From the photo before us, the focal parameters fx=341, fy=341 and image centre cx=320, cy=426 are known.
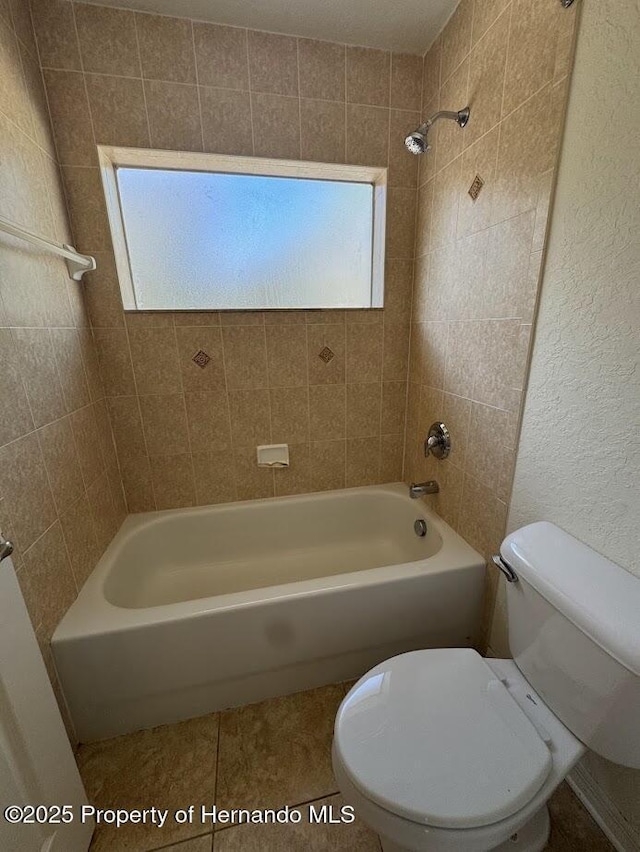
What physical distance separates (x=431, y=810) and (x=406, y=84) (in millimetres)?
2282

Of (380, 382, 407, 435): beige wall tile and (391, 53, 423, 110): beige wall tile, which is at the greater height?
(391, 53, 423, 110): beige wall tile

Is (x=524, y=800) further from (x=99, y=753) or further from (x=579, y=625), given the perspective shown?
(x=99, y=753)

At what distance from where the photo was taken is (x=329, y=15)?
1212mm

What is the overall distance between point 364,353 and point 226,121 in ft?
3.54

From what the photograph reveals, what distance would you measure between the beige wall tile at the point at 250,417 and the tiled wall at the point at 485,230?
777 mm

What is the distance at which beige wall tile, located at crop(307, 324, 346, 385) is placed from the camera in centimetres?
162

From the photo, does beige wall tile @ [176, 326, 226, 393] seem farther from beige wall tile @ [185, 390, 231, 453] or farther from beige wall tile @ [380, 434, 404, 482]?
beige wall tile @ [380, 434, 404, 482]

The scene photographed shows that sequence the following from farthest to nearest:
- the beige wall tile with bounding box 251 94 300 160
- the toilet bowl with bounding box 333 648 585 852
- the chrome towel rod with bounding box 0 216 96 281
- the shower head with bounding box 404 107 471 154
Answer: the beige wall tile with bounding box 251 94 300 160 → the shower head with bounding box 404 107 471 154 → the chrome towel rod with bounding box 0 216 96 281 → the toilet bowl with bounding box 333 648 585 852

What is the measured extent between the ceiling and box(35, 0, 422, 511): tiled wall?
0.04 metres

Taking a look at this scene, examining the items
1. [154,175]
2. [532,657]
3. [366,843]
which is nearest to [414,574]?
[532,657]

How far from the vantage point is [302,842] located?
899 mm

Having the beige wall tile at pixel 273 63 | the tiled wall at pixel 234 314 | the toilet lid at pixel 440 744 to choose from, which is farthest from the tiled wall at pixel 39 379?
the toilet lid at pixel 440 744

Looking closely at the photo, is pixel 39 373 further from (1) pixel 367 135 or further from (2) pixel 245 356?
(1) pixel 367 135

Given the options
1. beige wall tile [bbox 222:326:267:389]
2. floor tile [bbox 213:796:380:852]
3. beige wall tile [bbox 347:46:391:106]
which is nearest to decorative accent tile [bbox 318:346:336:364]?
beige wall tile [bbox 222:326:267:389]
